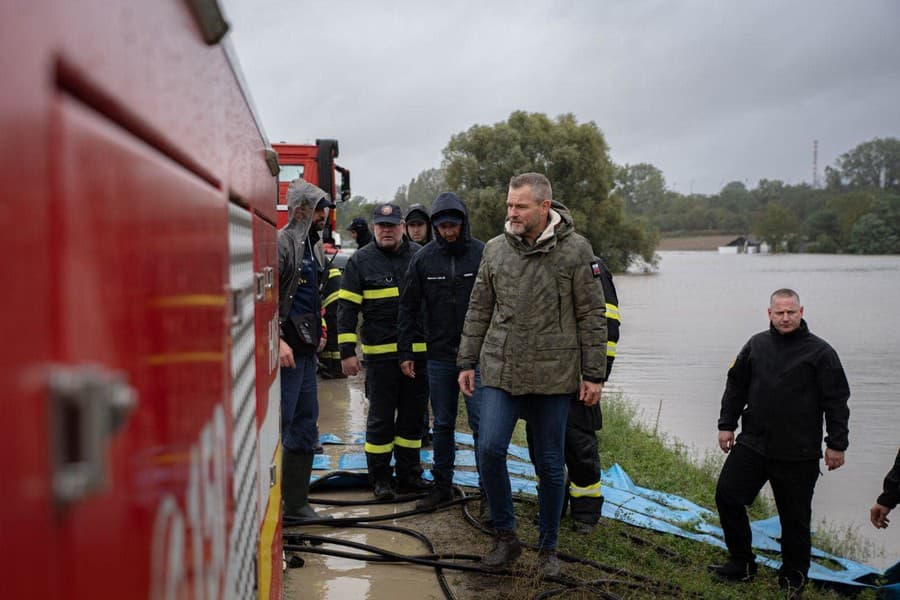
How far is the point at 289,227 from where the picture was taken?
4.97 meters

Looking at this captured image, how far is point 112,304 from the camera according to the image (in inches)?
28.6

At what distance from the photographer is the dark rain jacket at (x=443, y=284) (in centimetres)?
562

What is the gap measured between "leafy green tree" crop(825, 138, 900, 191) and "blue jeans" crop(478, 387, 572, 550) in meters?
128

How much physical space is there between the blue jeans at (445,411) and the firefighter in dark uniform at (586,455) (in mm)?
440

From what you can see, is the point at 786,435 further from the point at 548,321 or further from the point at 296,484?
the point at 296,484

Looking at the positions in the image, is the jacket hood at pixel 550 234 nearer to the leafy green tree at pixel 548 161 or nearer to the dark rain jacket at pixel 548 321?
the dark rain jacket at pixel 548 321

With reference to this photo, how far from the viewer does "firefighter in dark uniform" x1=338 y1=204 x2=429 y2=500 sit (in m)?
6.00

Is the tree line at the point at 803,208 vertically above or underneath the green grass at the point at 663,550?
above

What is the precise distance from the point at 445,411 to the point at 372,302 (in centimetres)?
99

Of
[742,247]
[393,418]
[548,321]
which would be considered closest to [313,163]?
[393,418]

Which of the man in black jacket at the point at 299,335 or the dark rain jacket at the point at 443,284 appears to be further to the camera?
the dark rain jacket at the point at 443,284

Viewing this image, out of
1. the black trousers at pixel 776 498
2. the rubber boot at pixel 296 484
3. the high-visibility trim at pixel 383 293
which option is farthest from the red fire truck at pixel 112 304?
the high-visibility trim at pixel 383 293

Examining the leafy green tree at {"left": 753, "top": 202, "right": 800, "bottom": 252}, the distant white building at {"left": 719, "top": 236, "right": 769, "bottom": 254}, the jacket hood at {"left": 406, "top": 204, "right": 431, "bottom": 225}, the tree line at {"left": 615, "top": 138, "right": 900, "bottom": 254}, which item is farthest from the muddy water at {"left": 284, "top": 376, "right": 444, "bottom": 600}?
the distant white building at {"left": 719, "top": 236, "right": 769, "bottom": 254}

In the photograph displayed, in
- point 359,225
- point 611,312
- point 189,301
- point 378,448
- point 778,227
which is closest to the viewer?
point 189,301
